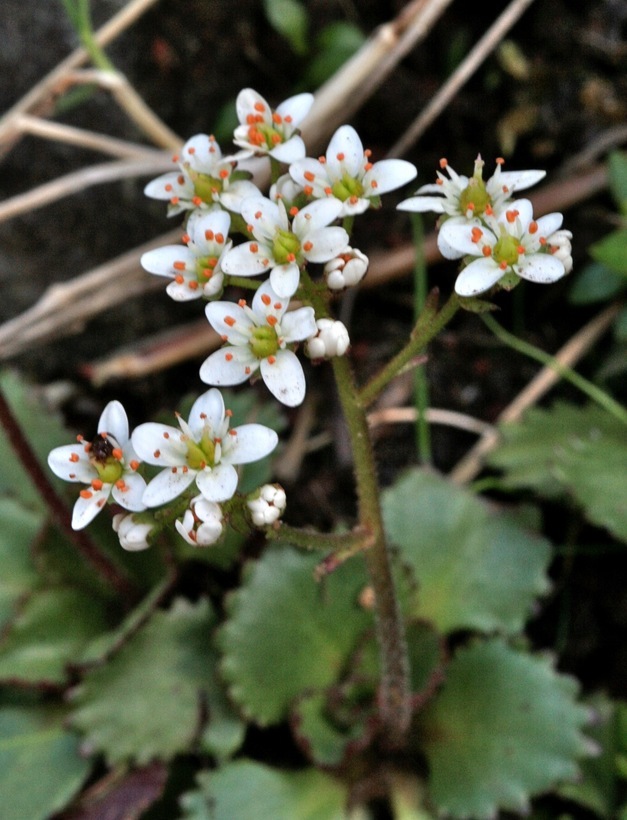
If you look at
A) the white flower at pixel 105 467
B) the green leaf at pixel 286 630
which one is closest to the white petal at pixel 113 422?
the white flower at pixel 105 467

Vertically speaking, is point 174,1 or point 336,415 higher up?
point 174,1

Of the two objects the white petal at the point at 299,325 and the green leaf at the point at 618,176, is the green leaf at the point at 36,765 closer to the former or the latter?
the white petal at the point at 299,325

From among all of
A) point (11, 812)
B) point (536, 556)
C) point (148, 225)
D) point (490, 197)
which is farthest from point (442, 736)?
point (148, 225)

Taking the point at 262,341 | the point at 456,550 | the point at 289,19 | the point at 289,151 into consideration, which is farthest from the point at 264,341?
the point at 289,19

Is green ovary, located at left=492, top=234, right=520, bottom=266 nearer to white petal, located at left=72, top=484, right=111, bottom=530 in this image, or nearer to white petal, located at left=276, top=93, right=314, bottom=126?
white petal, located at left=276, top=93, right=314, bottom=126

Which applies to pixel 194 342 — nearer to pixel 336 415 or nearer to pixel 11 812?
pixel 336 415

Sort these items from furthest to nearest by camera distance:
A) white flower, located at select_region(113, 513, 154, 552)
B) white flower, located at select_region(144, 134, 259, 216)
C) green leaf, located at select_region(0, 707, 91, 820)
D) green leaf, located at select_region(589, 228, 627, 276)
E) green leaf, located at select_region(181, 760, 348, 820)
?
green leaf, located at select_region(589, 228, 627, 276), green leaf, located at select_region(0, 707, 91, 820), green leaf, located at select_region(181, 760, 348, 820), white flower, located at select_region(144, 134, 259, 216), white flower, located at select_region(113, 513, 154, 552)

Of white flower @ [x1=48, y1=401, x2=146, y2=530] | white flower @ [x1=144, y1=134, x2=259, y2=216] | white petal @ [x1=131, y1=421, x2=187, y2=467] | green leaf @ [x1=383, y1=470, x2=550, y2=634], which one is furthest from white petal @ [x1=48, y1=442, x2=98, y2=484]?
green leaf @ [x1=383, y1=470, x2=550, y2=634]
